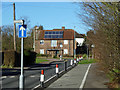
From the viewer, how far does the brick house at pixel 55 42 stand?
6206 centimetres

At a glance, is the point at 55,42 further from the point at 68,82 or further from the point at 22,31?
the point at 22,31

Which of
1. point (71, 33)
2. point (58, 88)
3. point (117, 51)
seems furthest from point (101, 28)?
point (71, 33)

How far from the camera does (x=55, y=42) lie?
63.1 m

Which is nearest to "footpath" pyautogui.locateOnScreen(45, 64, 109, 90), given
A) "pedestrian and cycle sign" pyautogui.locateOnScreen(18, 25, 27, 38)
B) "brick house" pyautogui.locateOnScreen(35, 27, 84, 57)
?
"pedestrian and cycle sign" pyautogui.locateOnScreen(18, 25, 27, 38)

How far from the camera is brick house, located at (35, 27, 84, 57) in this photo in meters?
62.1

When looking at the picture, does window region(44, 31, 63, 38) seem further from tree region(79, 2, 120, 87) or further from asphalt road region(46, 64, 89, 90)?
tree region(79, 2, 120, 87)

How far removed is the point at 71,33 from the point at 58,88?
52810 millimetres

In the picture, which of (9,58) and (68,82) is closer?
(68,82)

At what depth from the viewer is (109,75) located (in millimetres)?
11336

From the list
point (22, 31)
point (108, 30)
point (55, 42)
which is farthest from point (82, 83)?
point (55, 42)

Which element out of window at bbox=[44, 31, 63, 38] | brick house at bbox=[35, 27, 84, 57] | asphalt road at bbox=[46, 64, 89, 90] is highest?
window at bbox=[44, 31, 63, 38]

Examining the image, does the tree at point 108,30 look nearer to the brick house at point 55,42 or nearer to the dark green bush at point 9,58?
the dark green bush at point 9,58

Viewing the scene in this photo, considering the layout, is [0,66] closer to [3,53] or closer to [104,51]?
[3,53]

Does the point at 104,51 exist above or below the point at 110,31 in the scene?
below
